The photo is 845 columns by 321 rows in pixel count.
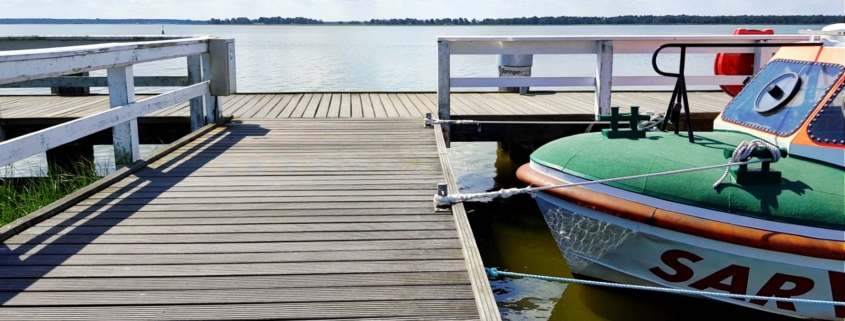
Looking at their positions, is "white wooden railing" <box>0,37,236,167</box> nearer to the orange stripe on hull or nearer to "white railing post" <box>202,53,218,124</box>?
"white railing post" <box>202,53,218,124</box>

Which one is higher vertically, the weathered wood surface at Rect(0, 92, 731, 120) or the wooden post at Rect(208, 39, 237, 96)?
the wooden post at Rect(208, 39, 237, 96)

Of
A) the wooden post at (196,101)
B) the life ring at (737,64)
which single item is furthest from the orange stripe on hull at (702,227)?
the life ring at (737,64)

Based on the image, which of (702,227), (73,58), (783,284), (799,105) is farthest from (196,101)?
(783,284)

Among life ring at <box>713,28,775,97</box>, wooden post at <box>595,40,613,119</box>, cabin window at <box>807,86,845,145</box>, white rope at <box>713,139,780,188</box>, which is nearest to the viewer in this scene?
white rope at <box>713,139,780,188</box>

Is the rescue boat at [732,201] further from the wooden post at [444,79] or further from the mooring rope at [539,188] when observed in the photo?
the wooden post at [444,79]

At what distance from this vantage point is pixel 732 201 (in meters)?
3.92

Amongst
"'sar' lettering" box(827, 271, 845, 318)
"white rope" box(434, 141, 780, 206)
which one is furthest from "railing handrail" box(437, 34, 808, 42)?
"'sar' lettering" box(827, 271, 845, 318)

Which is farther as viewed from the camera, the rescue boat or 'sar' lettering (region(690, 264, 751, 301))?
'sar' lettering (region(690, 264, 751, 301))

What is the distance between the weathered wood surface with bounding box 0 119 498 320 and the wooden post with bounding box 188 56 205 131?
1730 millimetres

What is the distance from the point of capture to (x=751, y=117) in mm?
5012

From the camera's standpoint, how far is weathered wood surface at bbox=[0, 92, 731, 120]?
786cm

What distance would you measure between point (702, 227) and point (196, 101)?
5.27 metres

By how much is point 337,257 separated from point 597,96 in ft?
16.0

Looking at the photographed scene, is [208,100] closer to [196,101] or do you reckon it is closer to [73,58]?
[196,101]
